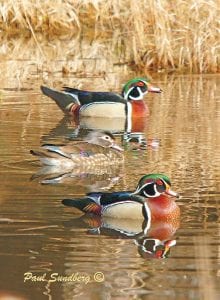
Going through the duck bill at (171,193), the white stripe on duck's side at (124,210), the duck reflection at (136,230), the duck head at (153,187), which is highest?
the duck head at (153,187)

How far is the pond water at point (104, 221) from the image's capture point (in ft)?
20.6

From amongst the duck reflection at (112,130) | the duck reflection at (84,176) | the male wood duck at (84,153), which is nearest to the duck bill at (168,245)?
the duck reflection at (84,176)

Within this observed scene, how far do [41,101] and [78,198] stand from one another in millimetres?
5797

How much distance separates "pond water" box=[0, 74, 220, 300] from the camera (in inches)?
247

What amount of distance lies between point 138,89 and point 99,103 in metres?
0.66

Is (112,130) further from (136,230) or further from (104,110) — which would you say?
(136,230)

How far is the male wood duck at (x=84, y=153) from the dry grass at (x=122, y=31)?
564 cm

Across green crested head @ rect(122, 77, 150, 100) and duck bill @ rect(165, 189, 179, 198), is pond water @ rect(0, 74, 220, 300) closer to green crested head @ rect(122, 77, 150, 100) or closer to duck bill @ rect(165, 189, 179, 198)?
duck bill @ rect(165, 189, 179, 198)

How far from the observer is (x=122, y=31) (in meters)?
18.6

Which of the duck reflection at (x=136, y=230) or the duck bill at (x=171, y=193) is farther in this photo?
the duck bill at (x=171, y=193)

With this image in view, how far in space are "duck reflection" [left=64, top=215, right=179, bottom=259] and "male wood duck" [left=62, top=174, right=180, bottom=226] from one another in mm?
43

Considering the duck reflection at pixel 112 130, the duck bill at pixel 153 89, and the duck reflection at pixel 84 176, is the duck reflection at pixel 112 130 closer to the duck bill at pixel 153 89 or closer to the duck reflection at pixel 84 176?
the duck bill at pixel 153 89

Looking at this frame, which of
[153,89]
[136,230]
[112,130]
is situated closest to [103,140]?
[112,130]

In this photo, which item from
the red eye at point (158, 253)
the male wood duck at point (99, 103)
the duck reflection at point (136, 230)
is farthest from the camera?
the male wood duck at point (99, 103)
